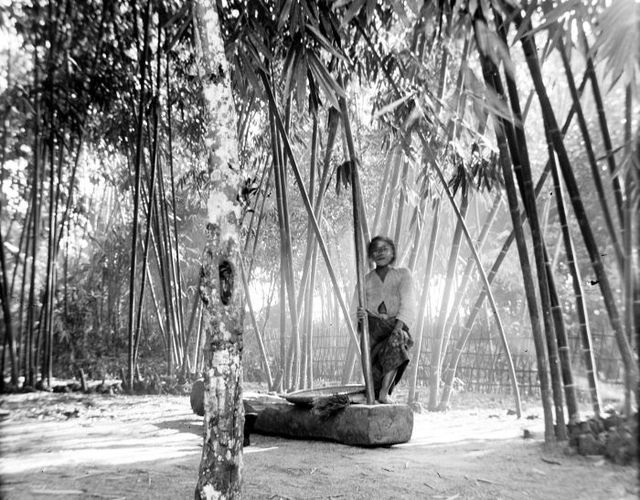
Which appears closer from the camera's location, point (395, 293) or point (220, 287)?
point (220, 287)

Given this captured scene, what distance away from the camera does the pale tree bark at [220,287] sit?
155cm

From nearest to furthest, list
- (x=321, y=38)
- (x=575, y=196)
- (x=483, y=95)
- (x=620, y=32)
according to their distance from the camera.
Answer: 1. (x=620, y=32)
2. (x=483, y=95)
3. (x=321, y=38)
4. (x=575, y=196)

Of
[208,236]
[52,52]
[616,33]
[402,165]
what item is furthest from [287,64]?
[402,165]

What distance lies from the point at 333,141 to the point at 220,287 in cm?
287

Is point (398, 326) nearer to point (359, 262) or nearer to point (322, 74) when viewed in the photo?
point (359, 262)

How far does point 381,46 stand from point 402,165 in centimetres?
144

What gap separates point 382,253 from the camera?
3.62 metres

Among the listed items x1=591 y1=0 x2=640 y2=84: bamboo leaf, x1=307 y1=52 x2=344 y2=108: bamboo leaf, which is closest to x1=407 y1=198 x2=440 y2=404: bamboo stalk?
x1=307 y1=52 x2=344 y2=108: bamboo leaf

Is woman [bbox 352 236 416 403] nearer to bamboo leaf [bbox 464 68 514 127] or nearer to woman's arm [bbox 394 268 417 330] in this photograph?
woman's arm [bbox 394 268 417 330]

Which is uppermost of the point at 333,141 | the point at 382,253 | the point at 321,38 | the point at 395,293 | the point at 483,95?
the point at 333,141

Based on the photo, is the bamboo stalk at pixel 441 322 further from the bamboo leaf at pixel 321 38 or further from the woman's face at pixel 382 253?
the bamboo leaf at pixel 321 38

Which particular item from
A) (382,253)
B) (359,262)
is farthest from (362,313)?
(382,253)

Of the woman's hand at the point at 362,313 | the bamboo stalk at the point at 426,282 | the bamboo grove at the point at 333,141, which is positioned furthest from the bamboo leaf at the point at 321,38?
the bamboo stalk at the point at 426,282

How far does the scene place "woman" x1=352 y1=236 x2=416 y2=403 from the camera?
11.5 feet
